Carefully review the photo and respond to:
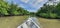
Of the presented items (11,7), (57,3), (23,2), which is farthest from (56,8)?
(11,7)

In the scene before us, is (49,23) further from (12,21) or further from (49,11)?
(12,21)

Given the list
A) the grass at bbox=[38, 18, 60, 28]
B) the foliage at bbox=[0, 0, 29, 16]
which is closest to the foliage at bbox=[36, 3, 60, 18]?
the grass at bbox=[38, 18, 60, 28]

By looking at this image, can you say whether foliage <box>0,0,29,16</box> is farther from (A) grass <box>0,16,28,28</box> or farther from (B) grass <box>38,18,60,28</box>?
(B) grass <box>38,18,60,28</box>

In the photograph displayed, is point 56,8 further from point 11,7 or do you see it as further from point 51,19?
point 11,7

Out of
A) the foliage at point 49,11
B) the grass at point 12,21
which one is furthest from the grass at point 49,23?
the grass at point 12,21

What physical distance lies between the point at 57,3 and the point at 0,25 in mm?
794

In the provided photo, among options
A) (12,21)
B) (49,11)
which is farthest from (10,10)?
(49,11)

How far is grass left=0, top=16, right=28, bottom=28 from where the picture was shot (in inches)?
55.1

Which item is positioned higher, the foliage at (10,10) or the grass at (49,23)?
the foliage at (10,10)

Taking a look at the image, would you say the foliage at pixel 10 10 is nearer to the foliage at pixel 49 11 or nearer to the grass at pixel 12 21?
the grass at pixel 12 21

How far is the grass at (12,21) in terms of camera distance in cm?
140

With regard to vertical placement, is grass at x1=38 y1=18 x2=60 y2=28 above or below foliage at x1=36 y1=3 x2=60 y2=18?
below

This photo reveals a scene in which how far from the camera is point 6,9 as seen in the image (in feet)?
4.67

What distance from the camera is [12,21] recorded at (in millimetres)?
1406
